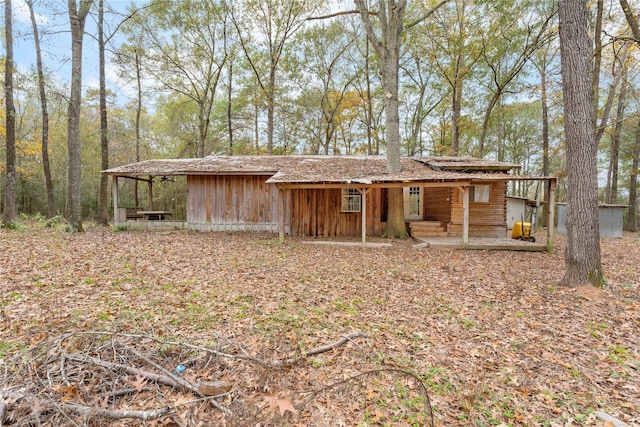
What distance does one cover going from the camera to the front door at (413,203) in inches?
520

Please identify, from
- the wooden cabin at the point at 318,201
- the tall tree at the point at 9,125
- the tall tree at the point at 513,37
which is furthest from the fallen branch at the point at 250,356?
the tall tree at the point at 513,37

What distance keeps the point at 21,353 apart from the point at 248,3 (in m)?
23.1

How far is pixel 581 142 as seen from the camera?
17.1 ft

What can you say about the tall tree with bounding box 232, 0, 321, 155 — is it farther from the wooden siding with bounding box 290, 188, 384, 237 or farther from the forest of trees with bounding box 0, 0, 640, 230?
the wooden siding with bounding box 290, 188, 384, 237

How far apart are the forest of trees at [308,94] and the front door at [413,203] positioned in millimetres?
6101

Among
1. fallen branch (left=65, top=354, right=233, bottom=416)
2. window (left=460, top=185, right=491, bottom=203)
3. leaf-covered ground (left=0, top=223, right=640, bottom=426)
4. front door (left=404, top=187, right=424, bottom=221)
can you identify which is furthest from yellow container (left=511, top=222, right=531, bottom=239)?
fallen branch (left=65, top=354, right=233, bottom=416)

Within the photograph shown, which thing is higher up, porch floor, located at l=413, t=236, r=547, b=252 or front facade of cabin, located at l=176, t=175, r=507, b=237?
front facade of cabin, located at l=176, t=175, r=507, b=237

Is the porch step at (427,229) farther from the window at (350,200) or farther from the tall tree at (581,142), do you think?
the tall tree at (581,142)

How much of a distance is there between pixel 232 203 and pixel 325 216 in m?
4.34

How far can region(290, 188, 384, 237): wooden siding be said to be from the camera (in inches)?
490

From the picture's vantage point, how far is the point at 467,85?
18.8 meters

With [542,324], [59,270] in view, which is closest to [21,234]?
[59,270]

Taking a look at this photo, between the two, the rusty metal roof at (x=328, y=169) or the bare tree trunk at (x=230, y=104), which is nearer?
the rusty metal roof at (x=328, y=169)

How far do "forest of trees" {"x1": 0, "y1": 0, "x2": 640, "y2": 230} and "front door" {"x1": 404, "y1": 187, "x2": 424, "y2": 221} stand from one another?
6101mm
